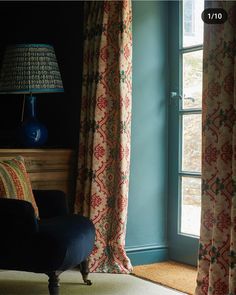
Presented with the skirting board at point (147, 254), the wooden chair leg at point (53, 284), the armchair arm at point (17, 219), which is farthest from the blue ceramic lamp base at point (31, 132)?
the wooden chair leg at point (53, 284)

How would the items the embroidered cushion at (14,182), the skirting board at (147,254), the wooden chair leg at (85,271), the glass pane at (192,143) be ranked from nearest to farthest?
the embroidered cushion at (14,182)
the wooden chair leg at (85,271)
the glass pane at (192,143)
the skirting board at (147,254)

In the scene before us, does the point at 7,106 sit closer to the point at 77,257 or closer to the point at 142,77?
the point at 142,77

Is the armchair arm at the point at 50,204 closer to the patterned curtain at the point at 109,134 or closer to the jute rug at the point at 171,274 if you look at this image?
the patterned curtain at the point at 109,134

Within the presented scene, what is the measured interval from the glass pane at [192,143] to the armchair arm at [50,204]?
98 centimetres

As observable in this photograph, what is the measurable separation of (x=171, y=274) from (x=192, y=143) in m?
0.89

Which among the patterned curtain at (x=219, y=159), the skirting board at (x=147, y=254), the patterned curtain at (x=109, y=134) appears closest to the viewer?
the patterned curtain at (x=219, y=159)

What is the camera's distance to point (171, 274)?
3.86 metres

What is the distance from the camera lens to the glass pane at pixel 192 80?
159 inches

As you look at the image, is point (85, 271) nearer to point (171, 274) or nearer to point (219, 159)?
point (171, 274)

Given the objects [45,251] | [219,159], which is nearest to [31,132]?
[45,251]

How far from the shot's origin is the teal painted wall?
414 cm

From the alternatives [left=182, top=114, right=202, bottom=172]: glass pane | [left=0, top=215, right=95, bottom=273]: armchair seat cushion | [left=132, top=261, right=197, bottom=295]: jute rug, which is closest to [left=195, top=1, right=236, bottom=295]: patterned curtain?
[left=132, top=261, right=197, bottom=295]: jute rug

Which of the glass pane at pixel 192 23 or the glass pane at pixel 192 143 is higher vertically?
the glass pane at pixel 192 23

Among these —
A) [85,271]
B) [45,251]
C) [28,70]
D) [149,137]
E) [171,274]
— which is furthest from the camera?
[149,137]
